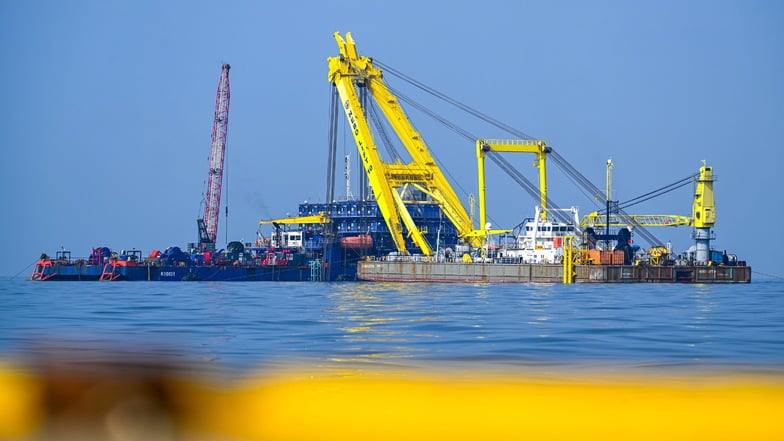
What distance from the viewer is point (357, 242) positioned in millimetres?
104625

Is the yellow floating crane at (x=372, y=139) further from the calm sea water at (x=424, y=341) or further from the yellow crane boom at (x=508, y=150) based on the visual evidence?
the calm sea water at (x=424, y=341)

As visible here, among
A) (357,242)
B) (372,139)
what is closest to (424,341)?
(372,139)

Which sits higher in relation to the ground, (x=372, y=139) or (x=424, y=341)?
(x=372, y=139)

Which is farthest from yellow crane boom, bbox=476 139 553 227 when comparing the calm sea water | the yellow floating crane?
the calm sea water

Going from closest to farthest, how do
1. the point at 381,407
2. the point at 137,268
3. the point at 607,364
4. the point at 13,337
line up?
the point at 381,407 → the point at 607,364 → the point at 13,337 → the point at 137,268

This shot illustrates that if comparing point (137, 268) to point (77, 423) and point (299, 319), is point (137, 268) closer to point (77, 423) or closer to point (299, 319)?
point (299, 319)

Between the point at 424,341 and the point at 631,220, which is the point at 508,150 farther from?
the point at 424,341

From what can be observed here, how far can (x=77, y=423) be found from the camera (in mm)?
Answer: 4508

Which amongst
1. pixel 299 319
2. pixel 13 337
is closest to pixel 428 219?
pixel 299 319

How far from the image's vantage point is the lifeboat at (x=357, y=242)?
104 m

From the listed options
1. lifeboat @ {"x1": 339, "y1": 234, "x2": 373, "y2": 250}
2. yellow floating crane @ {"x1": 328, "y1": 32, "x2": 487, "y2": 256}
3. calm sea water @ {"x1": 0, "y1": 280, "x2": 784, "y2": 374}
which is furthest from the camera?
lifeboat @ {"x1": 339, "y1": 234, "x2": 373, "y2": 250}

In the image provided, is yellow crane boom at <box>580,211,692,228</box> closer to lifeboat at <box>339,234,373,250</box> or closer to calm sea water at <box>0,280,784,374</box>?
lifeboat at <box>339,234,373,250</box>

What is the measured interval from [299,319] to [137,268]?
79.3 meters

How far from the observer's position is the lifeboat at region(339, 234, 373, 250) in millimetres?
104125
